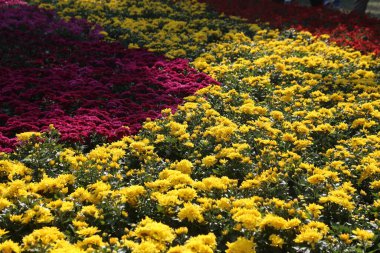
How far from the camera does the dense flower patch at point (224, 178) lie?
3.51 metres

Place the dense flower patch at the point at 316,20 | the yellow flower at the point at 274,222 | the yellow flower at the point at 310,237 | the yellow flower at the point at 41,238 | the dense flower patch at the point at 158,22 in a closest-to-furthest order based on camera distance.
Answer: the yellow flower at the point at 41,238 → the yellow flower at the point at 310,237 → the yellow flower at the point at 274,222 → the dense flower patch at the point at 158,22 → the dense flower patch at the point at 316,20

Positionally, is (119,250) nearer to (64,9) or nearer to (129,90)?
(129,90)

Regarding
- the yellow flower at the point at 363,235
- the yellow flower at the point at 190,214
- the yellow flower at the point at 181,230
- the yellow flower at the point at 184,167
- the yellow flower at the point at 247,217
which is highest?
the yellow flower at the point at 363,235

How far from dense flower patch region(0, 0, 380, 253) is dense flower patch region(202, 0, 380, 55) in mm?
2297

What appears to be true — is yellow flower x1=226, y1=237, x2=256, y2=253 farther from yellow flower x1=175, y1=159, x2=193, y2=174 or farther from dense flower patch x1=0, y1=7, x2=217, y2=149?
dense flower patch x1=0, y1=7, x2=217, y2=149

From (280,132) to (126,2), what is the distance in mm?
8403

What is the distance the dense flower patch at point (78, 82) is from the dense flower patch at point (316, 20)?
3.30 metres

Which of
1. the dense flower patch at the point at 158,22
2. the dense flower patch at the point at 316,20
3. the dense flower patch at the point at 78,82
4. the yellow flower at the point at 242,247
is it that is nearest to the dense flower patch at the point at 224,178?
the yellow flower at the point at 242,247

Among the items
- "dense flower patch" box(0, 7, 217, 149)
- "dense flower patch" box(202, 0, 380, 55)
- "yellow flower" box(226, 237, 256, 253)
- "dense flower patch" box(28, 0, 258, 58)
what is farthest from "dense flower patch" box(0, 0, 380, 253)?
"dense flower patch" box(202, 0, 380, 55)

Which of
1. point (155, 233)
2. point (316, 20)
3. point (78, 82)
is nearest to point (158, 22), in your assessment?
point (316, 20)

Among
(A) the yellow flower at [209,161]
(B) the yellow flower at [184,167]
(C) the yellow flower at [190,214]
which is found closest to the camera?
(C) the yellow flower at [190,214]

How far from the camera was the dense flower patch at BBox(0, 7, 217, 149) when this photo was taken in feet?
19.5

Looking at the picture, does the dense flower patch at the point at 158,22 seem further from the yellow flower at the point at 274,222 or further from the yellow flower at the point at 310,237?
the yellow flower at the point at 310,237

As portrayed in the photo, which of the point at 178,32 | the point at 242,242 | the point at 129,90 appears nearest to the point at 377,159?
the point at 242,242
